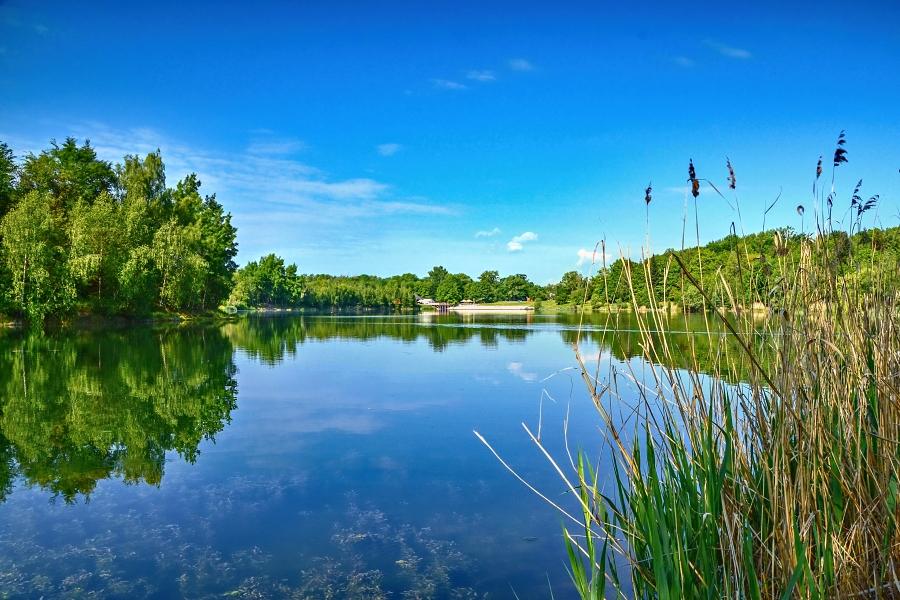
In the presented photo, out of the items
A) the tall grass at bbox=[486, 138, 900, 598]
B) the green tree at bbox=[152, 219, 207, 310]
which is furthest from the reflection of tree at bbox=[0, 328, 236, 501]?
the green tree at bbox=[152, 219, 207, 310]

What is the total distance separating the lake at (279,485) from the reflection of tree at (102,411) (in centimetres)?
5

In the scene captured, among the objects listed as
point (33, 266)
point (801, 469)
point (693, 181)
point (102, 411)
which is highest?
point (33, 266)

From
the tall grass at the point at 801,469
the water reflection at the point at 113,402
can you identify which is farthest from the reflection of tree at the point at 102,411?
the tall grass at the point at 801,469

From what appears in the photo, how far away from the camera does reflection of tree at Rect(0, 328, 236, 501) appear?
713cm

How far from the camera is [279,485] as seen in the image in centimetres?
668

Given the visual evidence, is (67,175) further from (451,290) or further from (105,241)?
(451,290)

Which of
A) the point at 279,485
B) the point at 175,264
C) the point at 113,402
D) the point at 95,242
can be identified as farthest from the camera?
the point at 175,264

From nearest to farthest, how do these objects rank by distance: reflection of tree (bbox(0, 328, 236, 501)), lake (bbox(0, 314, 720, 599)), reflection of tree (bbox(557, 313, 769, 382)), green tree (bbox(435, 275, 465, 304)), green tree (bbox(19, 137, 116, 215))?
reflection of tree (bbox(557, 313, 769, 382)) < lake (bbox(0, 314, 720, 599)) < reflection of tree (bbox(0, 328, 236, 501)) < green tree (bbox(19, 137, 116, 215)) < green tree (bbox(435, 275, 465, 304))

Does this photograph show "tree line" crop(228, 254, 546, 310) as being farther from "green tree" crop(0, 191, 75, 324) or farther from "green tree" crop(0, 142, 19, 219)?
"green tree" crop(0, 191, 75, 324)

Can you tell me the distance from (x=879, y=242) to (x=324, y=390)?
11845mm

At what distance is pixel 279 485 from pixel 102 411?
5380 mm

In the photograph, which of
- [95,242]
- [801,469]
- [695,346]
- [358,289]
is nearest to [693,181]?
[801,469]

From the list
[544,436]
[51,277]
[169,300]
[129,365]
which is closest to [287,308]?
[169,300]

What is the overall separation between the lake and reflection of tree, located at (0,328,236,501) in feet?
0.16
